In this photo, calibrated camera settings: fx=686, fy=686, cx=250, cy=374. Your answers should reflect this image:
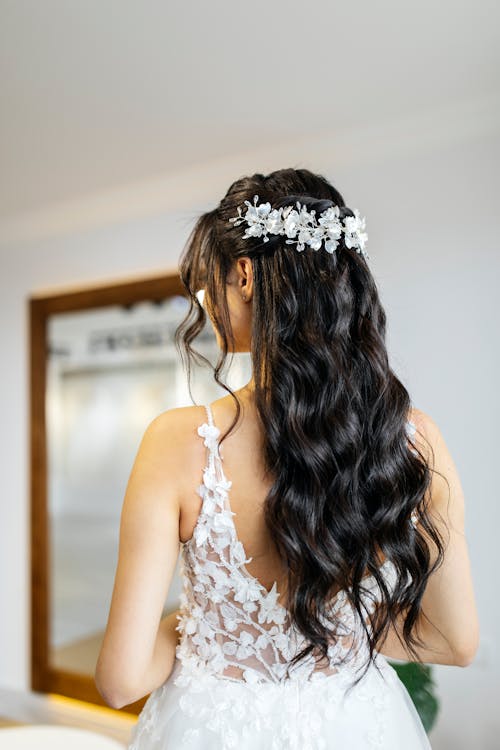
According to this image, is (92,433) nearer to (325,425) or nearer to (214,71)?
(214,71)

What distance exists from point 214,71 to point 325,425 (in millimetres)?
1767

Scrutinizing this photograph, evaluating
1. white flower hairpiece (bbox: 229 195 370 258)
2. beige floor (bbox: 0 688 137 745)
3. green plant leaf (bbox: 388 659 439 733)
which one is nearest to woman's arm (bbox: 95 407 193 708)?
white flower hairpiece (bbox: 229 195 370 258)

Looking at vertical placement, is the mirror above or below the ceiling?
below

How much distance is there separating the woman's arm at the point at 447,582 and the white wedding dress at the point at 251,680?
0.07 meters

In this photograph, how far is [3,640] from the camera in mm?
4023

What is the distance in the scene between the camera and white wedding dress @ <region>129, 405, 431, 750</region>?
3.52ft

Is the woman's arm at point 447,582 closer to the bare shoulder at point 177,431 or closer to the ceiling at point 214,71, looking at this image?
the bare shoulder at point 177,431

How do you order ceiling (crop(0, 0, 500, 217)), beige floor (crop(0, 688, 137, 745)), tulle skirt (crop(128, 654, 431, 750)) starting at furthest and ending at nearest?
beige floor (crop(0, 688, 137, 745)) → ceiling (crop(0, 0, 500, 217)) → tulle skirt (crop(128, 654, 431, 750))

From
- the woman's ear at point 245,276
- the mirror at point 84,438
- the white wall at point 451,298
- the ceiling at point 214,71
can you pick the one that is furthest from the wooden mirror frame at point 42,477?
the woman's ear at point 245,276

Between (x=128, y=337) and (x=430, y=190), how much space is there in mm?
1800

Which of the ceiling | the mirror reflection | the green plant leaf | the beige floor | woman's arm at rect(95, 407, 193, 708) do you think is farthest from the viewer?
the mirror reflection

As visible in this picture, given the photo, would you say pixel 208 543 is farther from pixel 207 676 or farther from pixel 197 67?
pixel 197 67

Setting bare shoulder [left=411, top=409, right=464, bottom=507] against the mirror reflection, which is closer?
bare shoulder [left=411, top=409, right=464, bottom=507]

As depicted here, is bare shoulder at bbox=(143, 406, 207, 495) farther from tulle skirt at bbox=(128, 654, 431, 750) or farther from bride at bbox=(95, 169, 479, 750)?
tulle skirt at bbox=(128, 654, 431, 750)
